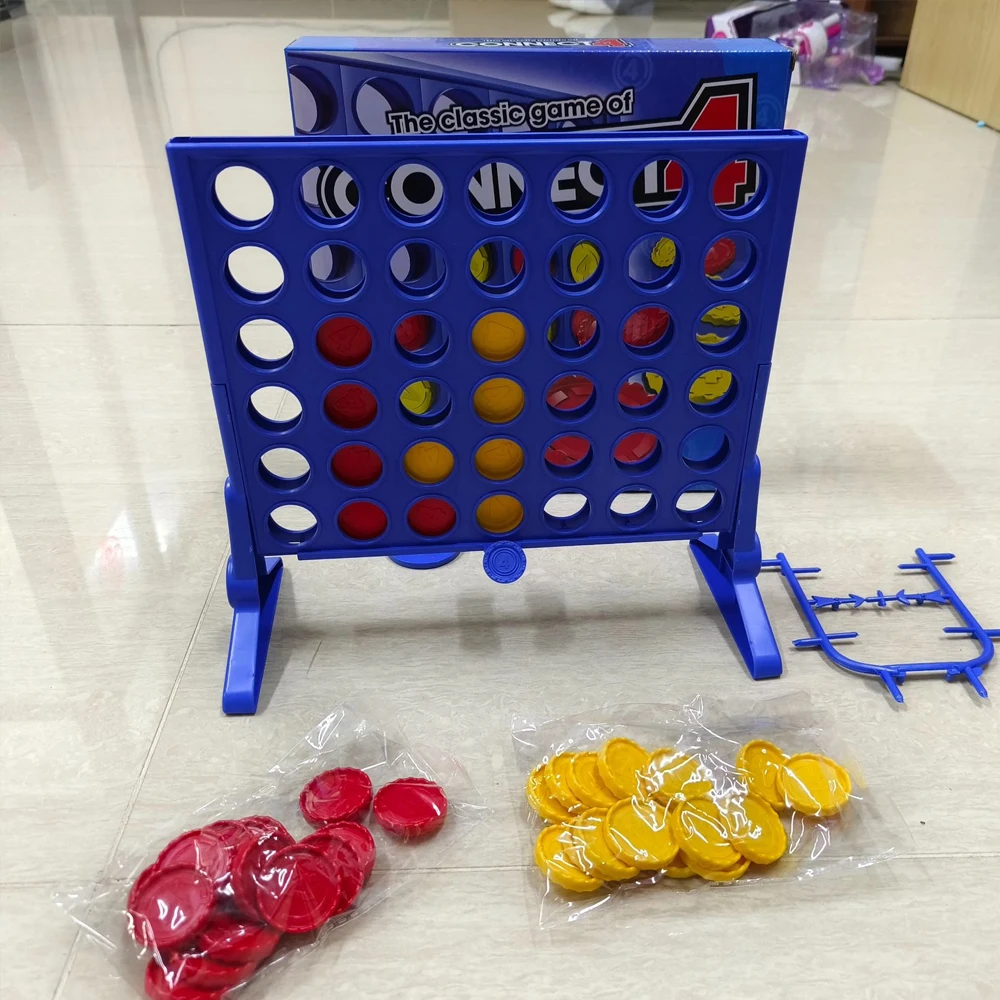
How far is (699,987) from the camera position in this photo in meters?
0.54

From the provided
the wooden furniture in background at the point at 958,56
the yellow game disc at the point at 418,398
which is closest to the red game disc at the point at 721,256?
the yellow game disc at the point at 418,398

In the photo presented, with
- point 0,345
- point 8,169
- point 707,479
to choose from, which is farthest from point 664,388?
point 8,169

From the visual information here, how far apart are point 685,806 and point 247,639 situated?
356 millimetres

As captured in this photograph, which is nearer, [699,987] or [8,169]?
[699,987]

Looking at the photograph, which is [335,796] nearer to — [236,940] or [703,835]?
Result: [236,940]

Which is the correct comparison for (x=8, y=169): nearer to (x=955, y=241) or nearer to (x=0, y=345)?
(x=0, y=345)

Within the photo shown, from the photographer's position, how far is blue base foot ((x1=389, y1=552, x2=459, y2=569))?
87 cm

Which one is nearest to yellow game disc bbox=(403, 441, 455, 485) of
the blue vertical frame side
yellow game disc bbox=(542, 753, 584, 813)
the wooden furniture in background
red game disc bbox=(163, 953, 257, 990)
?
the blue vertical frame side

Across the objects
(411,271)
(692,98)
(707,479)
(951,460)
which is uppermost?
(692,98)

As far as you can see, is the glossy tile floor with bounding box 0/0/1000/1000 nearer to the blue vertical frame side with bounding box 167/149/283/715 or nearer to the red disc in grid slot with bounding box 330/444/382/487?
the blue vertical frame side with bounding box 167/149/283/715

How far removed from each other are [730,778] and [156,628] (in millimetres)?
480

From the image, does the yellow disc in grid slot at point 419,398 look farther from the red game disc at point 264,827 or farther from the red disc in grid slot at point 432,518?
the red game disc at point 264,827

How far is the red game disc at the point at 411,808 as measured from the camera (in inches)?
24.0

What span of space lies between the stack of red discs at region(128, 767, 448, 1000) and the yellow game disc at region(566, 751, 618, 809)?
0.30ft
